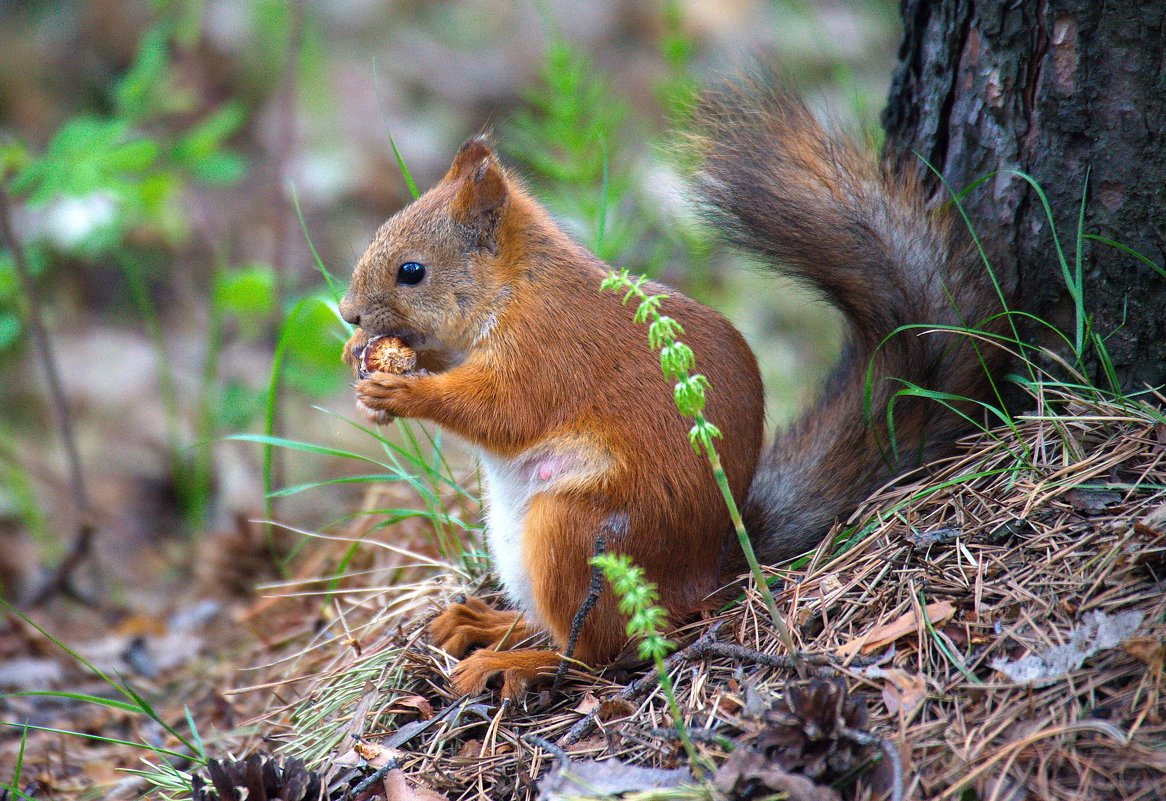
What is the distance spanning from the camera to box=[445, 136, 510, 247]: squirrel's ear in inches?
74.9

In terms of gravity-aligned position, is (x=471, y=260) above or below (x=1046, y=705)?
above

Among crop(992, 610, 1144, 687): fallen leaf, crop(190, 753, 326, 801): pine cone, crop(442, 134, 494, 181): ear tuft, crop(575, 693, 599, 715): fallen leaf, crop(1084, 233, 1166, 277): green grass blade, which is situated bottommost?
crop(575, 693, 599, 715): fallen leaf

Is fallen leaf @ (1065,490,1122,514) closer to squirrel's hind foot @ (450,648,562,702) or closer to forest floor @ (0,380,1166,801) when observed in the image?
forest floor @ (0,380,1166,801)

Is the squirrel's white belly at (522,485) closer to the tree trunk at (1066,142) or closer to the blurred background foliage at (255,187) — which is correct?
the blurred background foliage at (255,187)

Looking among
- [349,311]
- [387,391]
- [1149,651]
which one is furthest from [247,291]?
[1149,651]

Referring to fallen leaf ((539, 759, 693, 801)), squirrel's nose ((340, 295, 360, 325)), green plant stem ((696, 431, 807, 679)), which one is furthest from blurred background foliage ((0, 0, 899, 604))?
fallen leaf ((539, 759, 693, 801))

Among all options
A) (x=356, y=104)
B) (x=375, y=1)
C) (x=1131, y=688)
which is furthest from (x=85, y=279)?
(x=1131, y=688)

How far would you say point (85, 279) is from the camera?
4254 millimetres

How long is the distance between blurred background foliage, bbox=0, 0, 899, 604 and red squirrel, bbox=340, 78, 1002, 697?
186 mm

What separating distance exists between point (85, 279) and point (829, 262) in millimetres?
3667

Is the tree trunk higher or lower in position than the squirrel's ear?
lower

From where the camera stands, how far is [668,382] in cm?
172

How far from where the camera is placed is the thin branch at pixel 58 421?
8.52 feet

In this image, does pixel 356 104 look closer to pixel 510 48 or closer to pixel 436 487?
pixel 510 48
